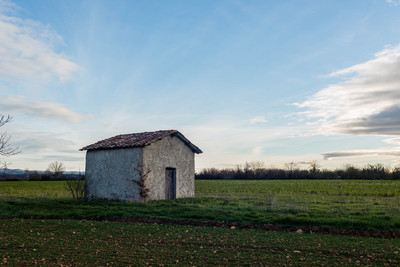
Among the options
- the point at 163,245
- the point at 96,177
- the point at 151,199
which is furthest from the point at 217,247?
the point at 96,177

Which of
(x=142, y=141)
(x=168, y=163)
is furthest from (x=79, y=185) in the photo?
(x=168, y=163)

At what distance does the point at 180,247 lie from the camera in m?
10.5

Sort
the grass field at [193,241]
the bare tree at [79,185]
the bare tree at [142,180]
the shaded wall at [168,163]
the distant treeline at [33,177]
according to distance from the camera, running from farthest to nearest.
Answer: the distant treeline at [33,177]
the bare tree at [79,185]
the shaded wall at [168,163]
the bare tree at [142,180]
the grass field at [193,241]

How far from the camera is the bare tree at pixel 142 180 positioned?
2331 cm

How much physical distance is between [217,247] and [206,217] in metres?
6.61

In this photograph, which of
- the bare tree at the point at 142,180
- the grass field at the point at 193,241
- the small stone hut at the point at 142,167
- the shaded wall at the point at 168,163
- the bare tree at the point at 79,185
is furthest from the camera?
the bare tree at the point at 79,185

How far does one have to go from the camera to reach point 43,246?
34.6ft

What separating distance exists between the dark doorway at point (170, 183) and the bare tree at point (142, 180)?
88.8 inches

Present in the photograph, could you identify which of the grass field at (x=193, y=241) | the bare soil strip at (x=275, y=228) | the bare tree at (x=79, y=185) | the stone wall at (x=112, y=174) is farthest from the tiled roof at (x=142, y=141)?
the bare soil strip at (x=275, y=228)

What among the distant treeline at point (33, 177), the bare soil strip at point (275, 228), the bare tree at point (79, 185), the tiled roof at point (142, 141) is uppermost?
the tiled roof at point (142, 141)

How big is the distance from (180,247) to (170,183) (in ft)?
51.3

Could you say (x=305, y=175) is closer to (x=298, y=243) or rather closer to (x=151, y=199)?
(x=151, y=199)

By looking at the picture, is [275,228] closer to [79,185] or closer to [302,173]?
[79,185]

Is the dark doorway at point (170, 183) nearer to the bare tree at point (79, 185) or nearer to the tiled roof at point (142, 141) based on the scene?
the tiled roof at point (142, 141)
